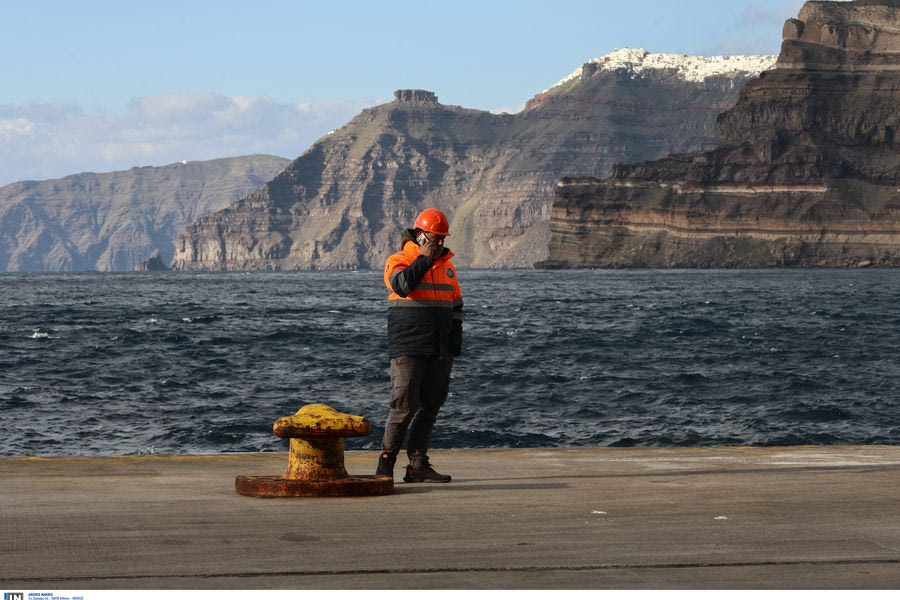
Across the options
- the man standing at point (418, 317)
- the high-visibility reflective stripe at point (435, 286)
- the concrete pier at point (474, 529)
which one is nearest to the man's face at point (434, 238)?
the man standing at point (418, 317)

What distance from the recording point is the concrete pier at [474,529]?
6789mm

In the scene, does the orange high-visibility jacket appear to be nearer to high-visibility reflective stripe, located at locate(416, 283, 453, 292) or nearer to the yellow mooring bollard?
high-visibility reflective stripe, located at locate(416, 283, 453, 292)

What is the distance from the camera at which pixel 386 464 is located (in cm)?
1122

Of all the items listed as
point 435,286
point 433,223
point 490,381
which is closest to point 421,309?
point 435,286

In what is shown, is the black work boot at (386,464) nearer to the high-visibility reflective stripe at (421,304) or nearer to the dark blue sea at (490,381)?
the high-visibility reflective stripe at (421,304)

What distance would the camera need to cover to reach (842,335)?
5666 centimetres

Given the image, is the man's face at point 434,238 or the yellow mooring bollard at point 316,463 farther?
the man's face at point 434,238

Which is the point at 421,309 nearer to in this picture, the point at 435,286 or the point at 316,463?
the point at 435,286

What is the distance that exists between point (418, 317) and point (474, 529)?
2.86 m

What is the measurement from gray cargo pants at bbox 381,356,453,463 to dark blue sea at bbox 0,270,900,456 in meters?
10.6

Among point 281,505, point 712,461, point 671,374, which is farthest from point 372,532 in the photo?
point 671,374

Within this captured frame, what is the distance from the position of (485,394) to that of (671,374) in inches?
303

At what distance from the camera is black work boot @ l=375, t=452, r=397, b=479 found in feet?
36.7

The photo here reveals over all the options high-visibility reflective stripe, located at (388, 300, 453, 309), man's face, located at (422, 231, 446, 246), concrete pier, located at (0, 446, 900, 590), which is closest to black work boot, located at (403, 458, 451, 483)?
concrete pier, located at (0, 446, 900, 590)
